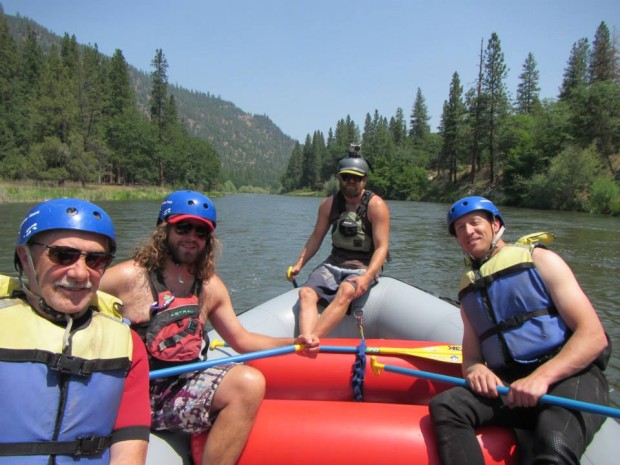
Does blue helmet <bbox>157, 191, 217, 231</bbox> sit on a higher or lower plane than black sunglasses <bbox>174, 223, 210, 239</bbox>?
higher

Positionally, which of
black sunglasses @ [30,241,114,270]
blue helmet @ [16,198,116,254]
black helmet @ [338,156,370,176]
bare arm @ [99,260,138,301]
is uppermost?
black helmet @ [338,156,370,176]

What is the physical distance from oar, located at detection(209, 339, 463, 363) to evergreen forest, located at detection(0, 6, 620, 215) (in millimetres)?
22496

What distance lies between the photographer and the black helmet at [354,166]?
12.3 ft

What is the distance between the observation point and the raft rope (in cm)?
245

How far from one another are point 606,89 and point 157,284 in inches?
1343

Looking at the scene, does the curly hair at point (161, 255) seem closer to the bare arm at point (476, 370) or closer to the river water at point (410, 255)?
the bare arm at point (476, 370)

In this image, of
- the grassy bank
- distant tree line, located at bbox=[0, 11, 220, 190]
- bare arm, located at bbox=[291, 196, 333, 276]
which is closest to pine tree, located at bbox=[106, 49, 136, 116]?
distant tree line, located at bbox=[0, 11, 220, 190]

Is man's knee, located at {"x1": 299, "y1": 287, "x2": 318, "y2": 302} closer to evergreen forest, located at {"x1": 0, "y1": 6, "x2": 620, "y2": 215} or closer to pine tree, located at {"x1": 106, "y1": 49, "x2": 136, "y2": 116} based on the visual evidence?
evergreen forest, located at {"x1": 0, "y1": 6, "x2": 620, "y2": 215}

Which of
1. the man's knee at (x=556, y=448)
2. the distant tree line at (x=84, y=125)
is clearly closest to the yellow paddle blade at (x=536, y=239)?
the man's knee at (x=556, y=448)

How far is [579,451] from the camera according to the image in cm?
168

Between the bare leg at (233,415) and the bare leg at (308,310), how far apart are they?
1.28 meters

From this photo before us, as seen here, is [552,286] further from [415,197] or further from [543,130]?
[415,197]

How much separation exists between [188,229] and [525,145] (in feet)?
115

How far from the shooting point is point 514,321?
2014 mm
